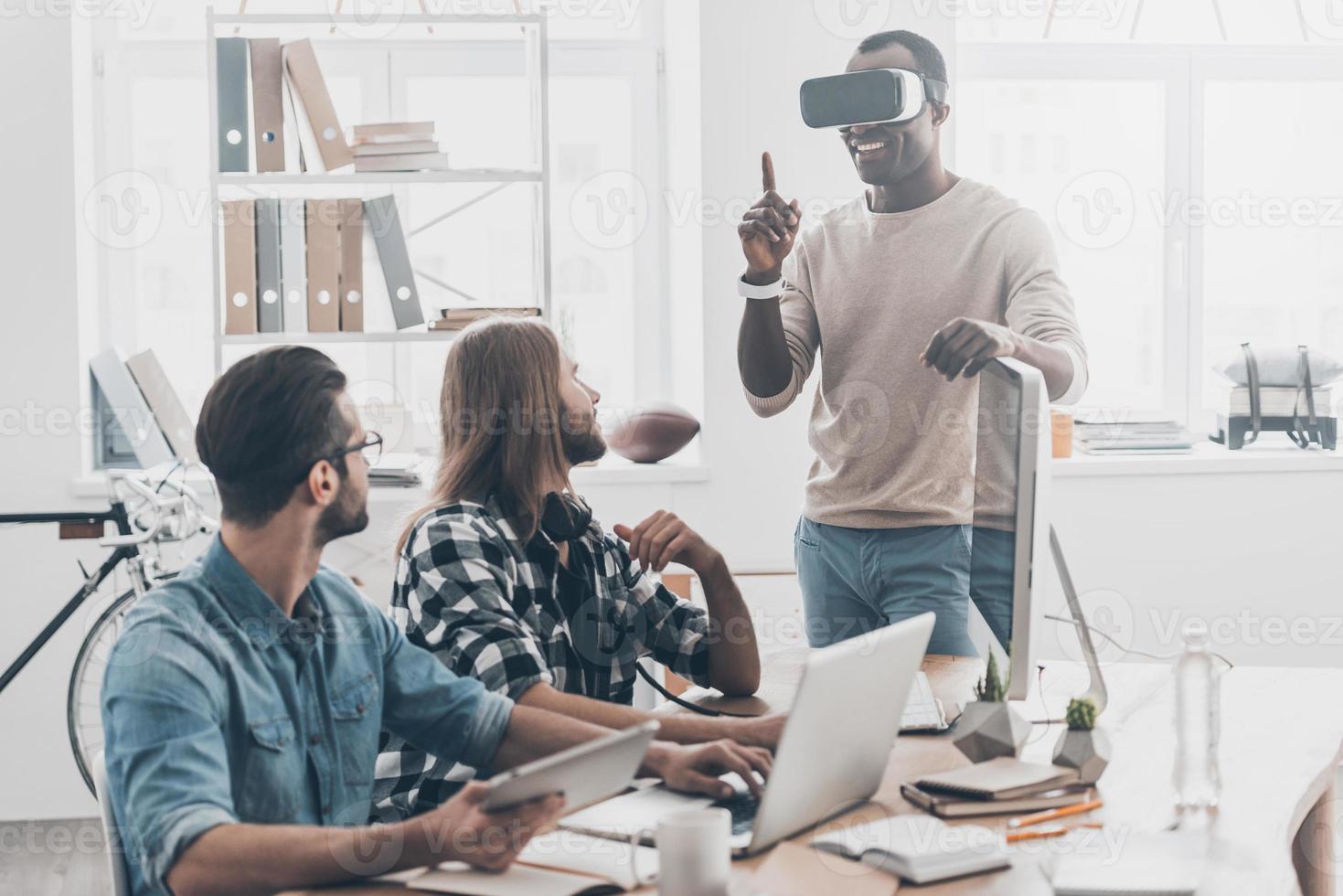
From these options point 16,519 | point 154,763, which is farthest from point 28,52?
point 154,763

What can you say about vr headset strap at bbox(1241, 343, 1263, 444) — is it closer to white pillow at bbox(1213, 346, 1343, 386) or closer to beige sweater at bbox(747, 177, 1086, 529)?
white pillow at bbox(1213, 346, 1343, 386)

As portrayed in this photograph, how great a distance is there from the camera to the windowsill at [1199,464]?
3398 mm

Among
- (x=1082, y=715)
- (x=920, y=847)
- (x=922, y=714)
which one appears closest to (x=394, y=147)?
(x=922, y=714)

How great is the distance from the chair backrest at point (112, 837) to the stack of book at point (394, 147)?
202 cm

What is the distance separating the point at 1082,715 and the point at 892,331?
0.95 meters

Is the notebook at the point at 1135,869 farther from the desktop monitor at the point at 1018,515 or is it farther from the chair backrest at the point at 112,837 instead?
the chair backrest at the point at 112,837

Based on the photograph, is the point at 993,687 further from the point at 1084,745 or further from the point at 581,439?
the point at 581,439

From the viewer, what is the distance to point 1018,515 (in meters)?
1.33

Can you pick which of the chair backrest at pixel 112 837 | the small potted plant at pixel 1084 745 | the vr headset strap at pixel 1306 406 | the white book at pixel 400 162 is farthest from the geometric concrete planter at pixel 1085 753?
A: the vr headset strap at pixel 1306 406

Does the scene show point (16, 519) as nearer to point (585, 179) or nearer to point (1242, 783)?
point (585, 179)

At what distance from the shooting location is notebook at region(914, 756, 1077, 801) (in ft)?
4.27

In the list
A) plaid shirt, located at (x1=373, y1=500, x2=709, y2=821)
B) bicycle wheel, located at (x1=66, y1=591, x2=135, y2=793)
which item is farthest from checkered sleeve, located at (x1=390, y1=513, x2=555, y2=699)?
bicycle wheel, located at (x1=66, y1=591, x2=135, y2=793)

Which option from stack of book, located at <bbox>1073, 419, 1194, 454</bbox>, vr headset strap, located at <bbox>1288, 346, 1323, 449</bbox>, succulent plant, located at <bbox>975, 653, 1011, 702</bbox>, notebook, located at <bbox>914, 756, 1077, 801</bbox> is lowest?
notebook, located at <bbox>914, 756, 1077, 801</bbox>

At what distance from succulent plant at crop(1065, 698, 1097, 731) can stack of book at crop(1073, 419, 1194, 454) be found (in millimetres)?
2268
